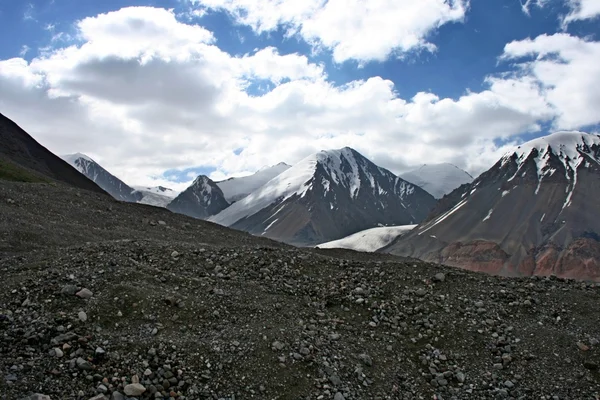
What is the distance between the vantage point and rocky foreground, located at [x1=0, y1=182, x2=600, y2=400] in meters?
8.92

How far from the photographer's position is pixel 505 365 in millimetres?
10719

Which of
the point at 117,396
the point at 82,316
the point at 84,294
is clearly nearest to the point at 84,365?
the point at 117,396

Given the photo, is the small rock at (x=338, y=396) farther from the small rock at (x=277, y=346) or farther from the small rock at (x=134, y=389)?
the small rock at (x=134, y=389)

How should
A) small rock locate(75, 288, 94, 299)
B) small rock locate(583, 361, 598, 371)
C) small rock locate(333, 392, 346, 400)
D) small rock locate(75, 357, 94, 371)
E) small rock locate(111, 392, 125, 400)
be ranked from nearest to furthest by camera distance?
small rock locate(111, 392, 125, 400), small rock locate(75, 357, 94, 371), small rock locate(333, 392, 346, 400), small rock locate(583, 361, 598, 371), small rock locate(75, 288, 94, 299)

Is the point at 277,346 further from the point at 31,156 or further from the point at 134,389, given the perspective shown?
the point at 31,156

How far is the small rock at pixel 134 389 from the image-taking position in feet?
27.1

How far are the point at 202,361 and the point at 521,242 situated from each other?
660ft

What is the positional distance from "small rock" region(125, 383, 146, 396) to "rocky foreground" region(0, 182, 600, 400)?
0.06 ft

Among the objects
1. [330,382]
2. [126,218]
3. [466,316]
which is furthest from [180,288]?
[126,218]

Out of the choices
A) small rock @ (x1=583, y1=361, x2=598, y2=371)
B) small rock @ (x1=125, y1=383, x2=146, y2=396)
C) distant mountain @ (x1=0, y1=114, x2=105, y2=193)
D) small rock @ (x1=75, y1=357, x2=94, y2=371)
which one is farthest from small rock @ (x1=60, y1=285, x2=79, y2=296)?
distant mountain @ (x1=0, y1=114, x2=105, y2=193)

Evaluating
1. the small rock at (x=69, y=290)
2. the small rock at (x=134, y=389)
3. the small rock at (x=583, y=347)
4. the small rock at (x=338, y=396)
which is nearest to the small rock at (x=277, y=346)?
the small rock at (x=338, y=396)

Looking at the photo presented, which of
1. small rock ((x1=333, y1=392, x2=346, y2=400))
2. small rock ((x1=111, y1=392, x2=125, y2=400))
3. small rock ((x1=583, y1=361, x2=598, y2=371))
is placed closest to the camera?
small rock ((x1=111, y1=392, x2=125, y2=400))

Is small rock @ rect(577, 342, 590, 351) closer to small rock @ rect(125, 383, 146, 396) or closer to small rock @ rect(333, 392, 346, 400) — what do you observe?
small rock @ rect(333, 392, 346, 400)

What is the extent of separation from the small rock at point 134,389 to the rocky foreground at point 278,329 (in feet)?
0.06
